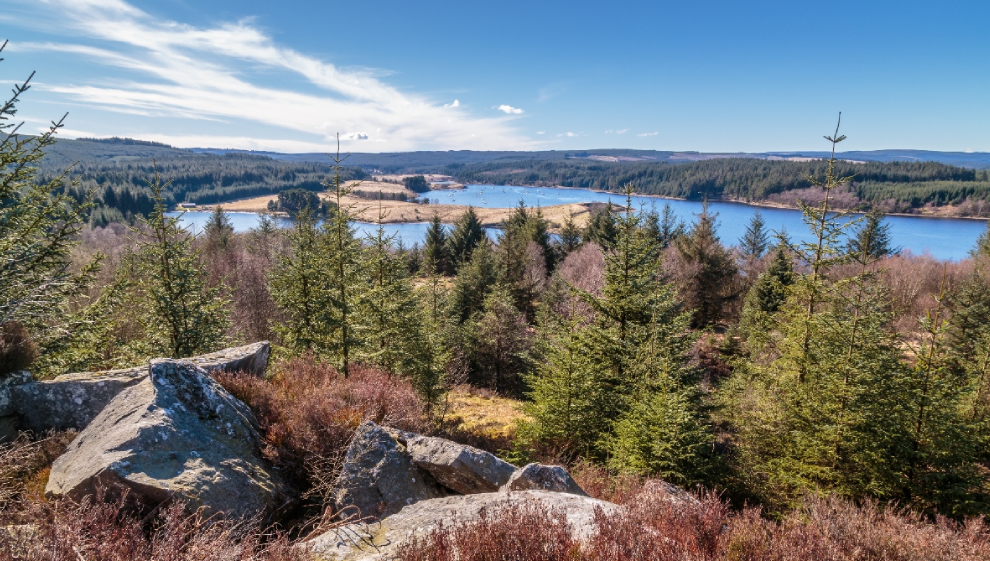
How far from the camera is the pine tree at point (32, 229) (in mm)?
8250

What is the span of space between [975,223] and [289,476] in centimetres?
13720

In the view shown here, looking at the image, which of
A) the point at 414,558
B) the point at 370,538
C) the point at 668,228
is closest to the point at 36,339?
the point at 370,538

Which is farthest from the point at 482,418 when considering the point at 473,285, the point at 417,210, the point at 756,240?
the point at 417,210

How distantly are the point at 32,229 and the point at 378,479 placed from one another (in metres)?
10.1

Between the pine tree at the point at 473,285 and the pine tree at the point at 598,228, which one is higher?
the pine tree at the point at 598,228

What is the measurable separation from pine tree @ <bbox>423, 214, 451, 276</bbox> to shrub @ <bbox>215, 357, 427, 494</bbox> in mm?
39394

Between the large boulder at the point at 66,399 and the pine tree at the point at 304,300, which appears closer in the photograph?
the large boulder at the point at 66,399

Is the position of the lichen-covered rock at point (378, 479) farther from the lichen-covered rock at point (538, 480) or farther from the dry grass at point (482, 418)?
the dry grass at point (482, 418)

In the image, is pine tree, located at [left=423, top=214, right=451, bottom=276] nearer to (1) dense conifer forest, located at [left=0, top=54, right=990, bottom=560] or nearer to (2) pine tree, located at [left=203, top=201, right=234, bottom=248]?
(2) pine tree, located at [left=203, top=201, right=234, bottom=248]

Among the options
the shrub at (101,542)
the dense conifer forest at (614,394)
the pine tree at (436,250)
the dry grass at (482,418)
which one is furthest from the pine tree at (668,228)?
the shrub at (101,542)

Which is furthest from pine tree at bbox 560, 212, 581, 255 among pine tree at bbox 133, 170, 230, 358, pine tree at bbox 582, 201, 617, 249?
pine tree at bbox 133, 170, 230, 358

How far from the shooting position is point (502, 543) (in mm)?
3605

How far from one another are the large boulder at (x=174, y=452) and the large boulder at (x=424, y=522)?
3.87ft

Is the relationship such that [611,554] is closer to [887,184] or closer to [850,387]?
[850,387]
